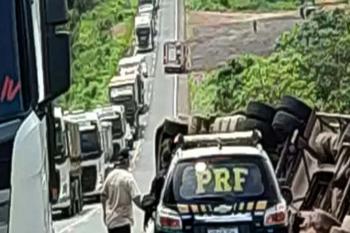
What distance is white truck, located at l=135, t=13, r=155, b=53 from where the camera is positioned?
46.2 metres

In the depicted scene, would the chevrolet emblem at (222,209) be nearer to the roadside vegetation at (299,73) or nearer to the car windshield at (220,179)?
the car windshield at (220,179)

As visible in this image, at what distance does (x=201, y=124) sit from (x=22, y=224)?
16137 millimetres

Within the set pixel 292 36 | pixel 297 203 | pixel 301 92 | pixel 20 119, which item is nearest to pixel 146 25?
pixel 292 36

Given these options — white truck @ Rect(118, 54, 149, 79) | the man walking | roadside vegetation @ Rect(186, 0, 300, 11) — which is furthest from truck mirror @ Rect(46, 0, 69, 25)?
white truck @ Rect(118, 54, 149, 79)

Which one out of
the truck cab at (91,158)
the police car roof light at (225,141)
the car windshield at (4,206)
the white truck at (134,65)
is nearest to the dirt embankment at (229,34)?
the white truck at (134,65)

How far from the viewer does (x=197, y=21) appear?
38438mm

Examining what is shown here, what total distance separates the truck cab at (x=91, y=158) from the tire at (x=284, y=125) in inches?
399

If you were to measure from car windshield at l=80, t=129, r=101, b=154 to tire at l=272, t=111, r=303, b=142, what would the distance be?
34.3 ft

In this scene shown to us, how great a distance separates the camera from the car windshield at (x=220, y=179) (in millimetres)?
14281

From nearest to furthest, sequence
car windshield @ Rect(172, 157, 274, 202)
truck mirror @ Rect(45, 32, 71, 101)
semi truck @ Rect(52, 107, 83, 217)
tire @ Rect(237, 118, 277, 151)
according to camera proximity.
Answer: truck mirror @ Rect(45, 32, 71, 101) → car windshield @ Rect(172, 157, 274, 202) → tire @ Rect(237, 118, 277, 151) → semi truck @ Rect(52, 107, 83, 217)

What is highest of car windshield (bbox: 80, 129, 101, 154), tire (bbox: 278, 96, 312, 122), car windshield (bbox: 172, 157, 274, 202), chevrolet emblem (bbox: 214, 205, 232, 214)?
car windshield (bbox: 172, 157, 274, 202)

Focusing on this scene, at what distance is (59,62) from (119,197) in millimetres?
9847

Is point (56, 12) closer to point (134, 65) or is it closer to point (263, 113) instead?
point (263, 113)

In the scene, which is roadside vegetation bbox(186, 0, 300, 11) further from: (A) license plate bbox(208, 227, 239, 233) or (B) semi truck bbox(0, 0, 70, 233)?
(B) semi truck bbox(0, 0, 70, 233)
